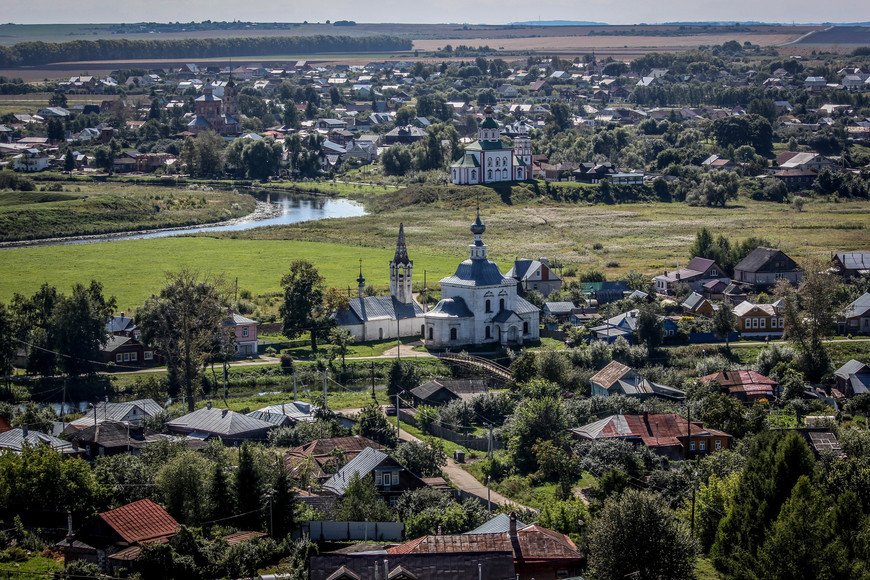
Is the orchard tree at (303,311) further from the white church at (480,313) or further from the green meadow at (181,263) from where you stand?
the green meadow at (181,263)

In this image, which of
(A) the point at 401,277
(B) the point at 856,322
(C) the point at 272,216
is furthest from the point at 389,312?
(C) the point at 272,216

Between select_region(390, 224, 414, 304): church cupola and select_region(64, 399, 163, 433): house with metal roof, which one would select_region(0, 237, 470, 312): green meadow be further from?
select_region(64, 399, 163, 433): house with metal roof

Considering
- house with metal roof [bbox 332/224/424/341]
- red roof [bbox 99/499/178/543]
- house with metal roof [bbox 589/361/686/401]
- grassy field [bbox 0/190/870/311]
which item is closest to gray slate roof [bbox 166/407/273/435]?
red roof [bbox 99/499/178/543]

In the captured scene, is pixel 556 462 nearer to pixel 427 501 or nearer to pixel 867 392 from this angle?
pixel 427 501

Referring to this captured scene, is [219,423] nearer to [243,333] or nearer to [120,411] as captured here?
[120,411]

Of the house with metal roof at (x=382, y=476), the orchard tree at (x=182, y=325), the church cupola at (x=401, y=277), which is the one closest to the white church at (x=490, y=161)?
the church cupola at (x=401, y=277)

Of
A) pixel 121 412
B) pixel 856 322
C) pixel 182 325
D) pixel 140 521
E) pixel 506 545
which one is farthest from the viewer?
pixel 856 322
